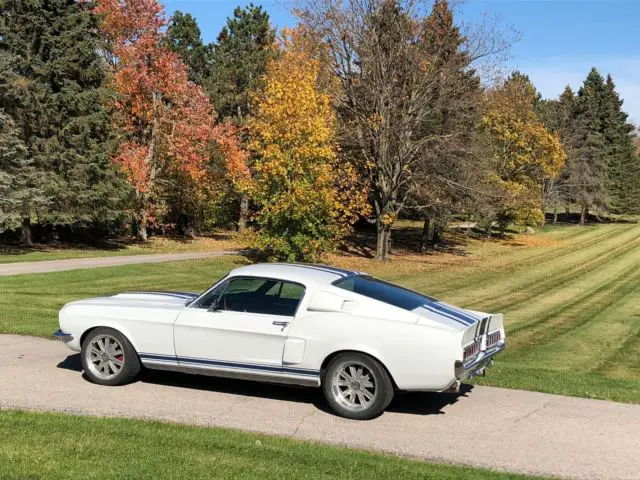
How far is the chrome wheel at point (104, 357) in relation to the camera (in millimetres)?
6949

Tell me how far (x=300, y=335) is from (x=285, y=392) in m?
1.11

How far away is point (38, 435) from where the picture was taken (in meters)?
5.03

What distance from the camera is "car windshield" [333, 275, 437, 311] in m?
6.32

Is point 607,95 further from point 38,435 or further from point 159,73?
point 38,435

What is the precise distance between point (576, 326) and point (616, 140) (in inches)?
2377

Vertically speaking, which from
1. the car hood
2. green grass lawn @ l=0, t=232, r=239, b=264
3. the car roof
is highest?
the car roof

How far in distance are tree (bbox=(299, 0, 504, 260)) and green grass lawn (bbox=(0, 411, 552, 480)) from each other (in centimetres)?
2559

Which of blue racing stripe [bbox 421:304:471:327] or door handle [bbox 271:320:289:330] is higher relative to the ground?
blue racing stripe [bbox 421:304:471:327]

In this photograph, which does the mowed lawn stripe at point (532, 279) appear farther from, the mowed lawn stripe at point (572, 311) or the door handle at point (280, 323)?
the door handle at point (280, 323)

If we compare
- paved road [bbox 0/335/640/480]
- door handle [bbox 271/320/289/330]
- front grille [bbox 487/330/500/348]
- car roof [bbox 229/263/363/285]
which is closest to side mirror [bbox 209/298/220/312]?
car roof [bbox 229/263/363/285]

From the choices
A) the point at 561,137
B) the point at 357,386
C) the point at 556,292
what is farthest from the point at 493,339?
the point at 561,137

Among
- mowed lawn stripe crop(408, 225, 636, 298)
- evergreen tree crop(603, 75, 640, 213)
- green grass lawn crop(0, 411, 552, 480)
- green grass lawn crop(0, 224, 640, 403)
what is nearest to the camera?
green grass lawn crop(0, 411, 552, 480)

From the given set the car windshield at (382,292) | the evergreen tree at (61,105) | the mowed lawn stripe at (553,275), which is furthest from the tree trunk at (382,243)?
the car windshield at (382,292)

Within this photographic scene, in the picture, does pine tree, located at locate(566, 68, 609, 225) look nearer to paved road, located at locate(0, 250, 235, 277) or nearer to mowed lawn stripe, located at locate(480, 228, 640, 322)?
mowed lawn stripe, located at locate(480, 228, 640, 322)
